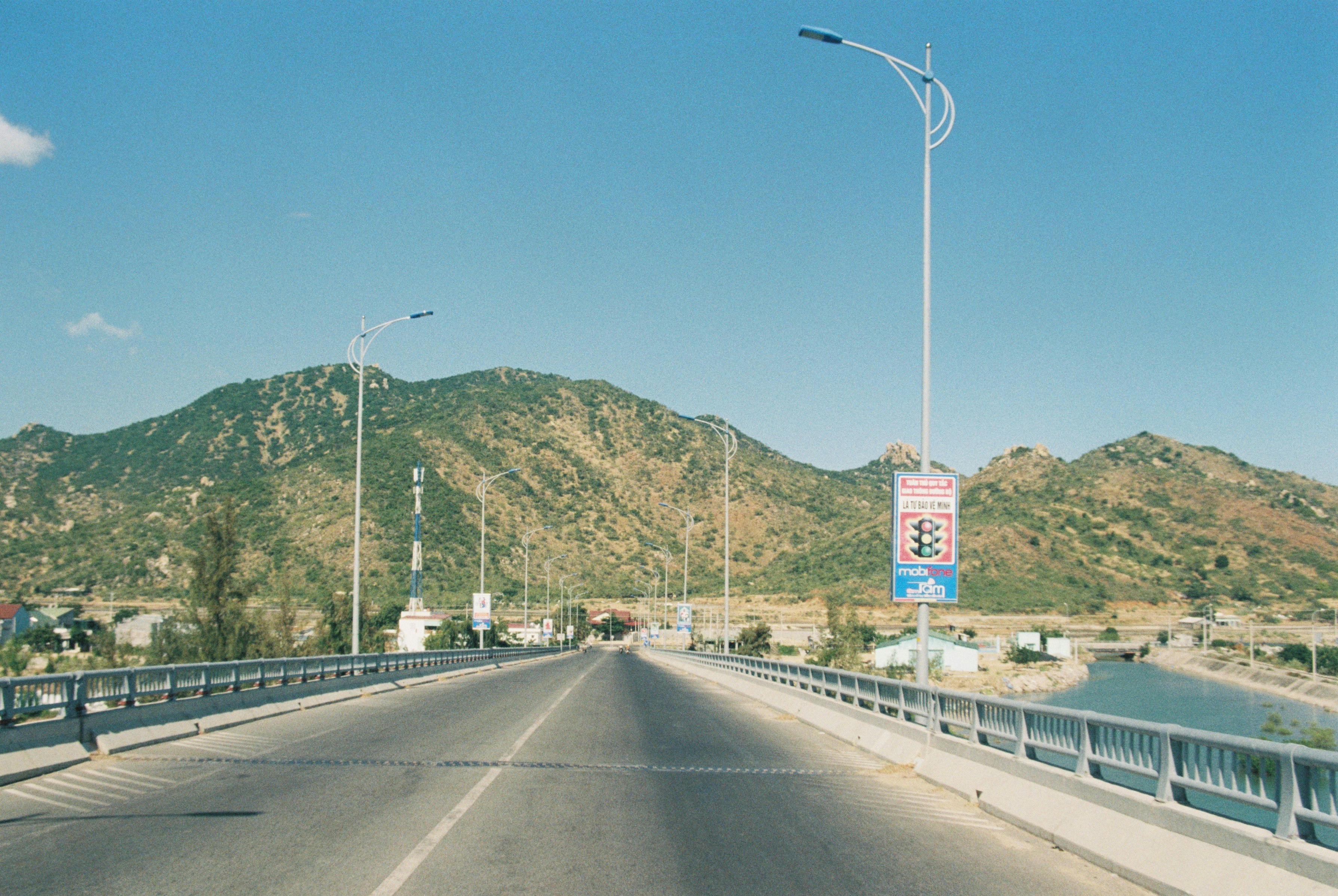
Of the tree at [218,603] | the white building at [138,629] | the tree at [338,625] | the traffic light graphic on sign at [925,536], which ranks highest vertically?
the traffic light graphic on sign at [925,536]

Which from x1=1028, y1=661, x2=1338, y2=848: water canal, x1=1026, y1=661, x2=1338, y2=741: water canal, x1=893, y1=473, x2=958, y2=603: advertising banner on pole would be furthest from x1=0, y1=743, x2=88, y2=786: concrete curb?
x1=1026, y1=661, x2=1338, y2=741: water canal

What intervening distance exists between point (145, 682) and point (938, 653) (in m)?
59.5

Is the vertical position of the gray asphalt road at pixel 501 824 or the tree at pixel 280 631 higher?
the gray asphalt road at pixel 501 824

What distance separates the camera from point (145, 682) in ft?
54.4

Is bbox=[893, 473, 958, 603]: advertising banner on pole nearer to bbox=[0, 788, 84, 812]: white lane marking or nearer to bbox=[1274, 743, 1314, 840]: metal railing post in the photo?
bbox=[1274, 743, 1314, 840]: metal railing post

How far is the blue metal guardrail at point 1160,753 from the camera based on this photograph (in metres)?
6.39

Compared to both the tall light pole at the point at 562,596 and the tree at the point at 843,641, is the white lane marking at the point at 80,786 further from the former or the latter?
the tall light pole at the point at 562,596

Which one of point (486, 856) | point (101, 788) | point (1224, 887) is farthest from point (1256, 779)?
point (101, 788)

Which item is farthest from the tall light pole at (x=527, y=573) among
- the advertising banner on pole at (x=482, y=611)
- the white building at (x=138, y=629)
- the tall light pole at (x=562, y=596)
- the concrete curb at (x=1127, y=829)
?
the concrete curb at (x=1127, y=829)

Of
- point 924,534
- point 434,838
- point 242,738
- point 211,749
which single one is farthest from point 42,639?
point 434,838

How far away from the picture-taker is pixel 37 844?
849cm

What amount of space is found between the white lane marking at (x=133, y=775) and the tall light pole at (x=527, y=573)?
71972mm

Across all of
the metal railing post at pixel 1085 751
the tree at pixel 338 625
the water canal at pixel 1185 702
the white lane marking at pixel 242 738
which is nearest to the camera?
the metal railing post at pixel 1085 751

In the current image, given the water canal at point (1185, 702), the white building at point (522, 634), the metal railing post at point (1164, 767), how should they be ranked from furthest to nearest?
the white building at point (522, 634)
the water canal at point (1185, 702)
the metal railing post at point (1164, 767)
